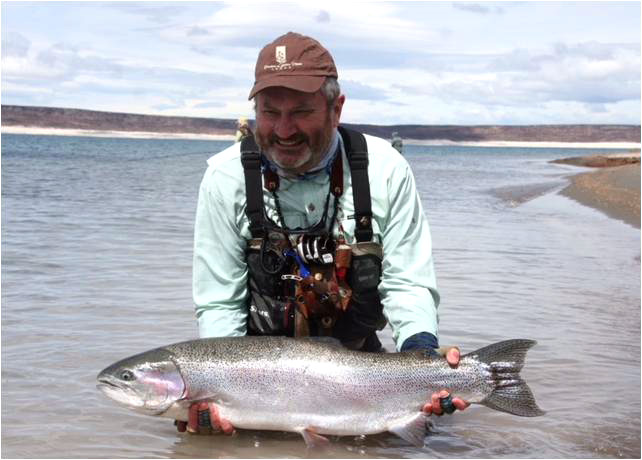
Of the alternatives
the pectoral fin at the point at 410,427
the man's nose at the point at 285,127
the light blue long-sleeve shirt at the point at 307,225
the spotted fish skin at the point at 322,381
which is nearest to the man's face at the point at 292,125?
the man's nose at the point at 285,127

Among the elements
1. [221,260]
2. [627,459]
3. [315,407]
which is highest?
[221,260]

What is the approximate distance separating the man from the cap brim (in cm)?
21

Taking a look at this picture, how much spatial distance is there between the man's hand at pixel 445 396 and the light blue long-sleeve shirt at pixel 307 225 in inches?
15.8

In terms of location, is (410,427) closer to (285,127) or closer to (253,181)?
(253,181)

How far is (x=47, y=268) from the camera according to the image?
10523 mm

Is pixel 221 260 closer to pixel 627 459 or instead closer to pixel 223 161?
pixel 223 161

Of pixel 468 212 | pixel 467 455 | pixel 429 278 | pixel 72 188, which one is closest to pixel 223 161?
pixel 429 278

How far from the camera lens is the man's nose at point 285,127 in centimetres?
437

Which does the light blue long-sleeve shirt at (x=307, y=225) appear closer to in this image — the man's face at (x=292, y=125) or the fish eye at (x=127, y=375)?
the man's face at (x=292, y=125)

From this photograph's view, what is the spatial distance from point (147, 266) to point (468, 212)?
11183 millimetres

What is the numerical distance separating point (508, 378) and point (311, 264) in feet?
3.96

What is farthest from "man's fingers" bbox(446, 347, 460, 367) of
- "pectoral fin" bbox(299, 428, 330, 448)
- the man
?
"pectoral fin" bbox(299, 428, 330, 448)

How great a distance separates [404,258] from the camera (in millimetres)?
4699

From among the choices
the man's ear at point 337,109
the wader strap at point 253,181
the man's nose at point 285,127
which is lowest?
the wader strap at point 253,181
